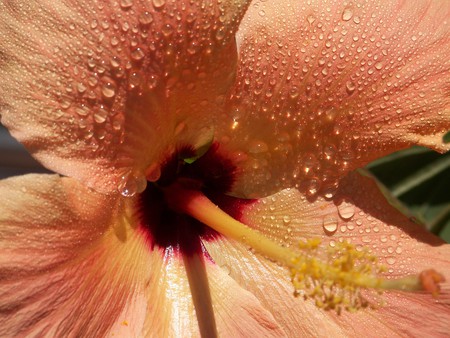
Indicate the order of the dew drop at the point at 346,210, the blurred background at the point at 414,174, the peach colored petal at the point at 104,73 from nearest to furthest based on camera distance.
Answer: the peach colored petal at the point at 104,73 → the dew drop at the point at 346,210 → the blurred background at the point at 414,174

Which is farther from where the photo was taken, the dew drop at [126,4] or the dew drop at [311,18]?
the dew drop at [311,18]

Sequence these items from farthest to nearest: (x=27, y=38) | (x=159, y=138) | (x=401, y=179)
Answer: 1. (x=401, y=179)
2. (x=159, y=138)
3. (x=27, y=38)

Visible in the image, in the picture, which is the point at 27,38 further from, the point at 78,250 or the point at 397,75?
the point at 397,75

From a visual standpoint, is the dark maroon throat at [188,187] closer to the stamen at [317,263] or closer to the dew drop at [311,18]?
the stamen at [317,263]

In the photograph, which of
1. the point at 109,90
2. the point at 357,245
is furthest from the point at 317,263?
the point at 109,90

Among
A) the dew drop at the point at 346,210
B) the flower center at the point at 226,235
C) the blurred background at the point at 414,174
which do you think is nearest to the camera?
the flower center at the point at 226,235

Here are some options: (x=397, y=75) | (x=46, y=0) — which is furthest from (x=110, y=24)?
(x=397, y=75)

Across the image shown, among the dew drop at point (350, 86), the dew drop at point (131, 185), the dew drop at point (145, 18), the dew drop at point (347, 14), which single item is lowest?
the dew drop at point (131, 185)

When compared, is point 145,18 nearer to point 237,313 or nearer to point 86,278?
point 86,278

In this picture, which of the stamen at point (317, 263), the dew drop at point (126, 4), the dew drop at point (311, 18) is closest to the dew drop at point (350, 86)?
the dew drop at point (311, 18)
